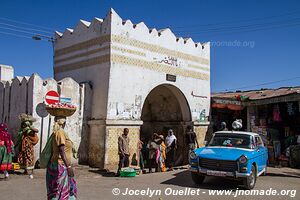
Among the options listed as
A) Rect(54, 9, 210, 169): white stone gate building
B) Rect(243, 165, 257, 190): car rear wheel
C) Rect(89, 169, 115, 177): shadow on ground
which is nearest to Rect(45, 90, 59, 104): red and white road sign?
Rect(54, 9, 210, 169): white stone gate building

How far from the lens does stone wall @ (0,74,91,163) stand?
10859 mm

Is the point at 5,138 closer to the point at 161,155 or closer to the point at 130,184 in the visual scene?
the point at 130,184

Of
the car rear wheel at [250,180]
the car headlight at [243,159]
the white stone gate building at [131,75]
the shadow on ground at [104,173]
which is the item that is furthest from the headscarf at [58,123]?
the white stone gate building at [131,75]

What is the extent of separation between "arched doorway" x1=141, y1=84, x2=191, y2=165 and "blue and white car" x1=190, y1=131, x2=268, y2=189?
16.5 ft

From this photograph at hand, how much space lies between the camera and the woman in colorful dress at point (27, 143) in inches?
388

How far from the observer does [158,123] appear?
16422 mm

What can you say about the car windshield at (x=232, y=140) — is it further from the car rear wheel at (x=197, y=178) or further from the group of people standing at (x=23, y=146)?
the group of people standing at (x=23, y=146)

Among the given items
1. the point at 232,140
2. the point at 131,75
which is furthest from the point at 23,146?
the point at 232,140

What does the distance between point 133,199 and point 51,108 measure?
310 centimetres

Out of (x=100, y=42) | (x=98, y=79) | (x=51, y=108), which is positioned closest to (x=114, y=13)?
(x=100, y=42)

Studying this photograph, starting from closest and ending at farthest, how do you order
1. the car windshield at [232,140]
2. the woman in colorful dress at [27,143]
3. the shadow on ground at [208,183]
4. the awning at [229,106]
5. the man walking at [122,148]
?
the shadow on ground at [208,183]
the car windshield at [232,140]
the woman in colorful dress at [27,143]
the man walking at [122,148]
the awning at [229,106]

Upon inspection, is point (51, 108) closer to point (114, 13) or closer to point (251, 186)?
point (251, 186)

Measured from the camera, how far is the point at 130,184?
9266mm

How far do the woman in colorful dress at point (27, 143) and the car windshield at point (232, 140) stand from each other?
219 inches
